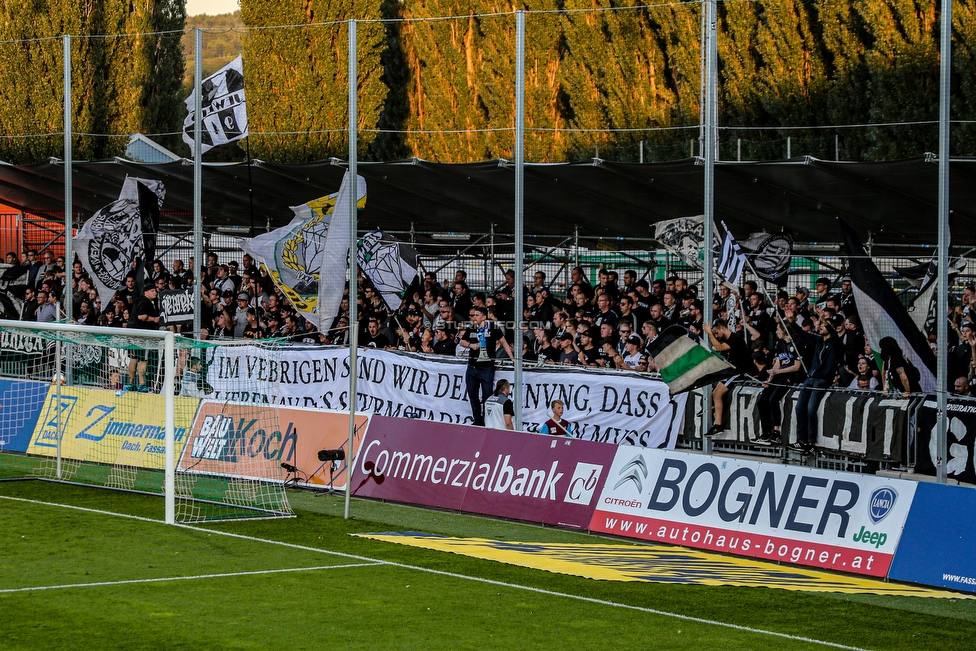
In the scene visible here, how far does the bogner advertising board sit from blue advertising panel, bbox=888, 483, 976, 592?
13cm

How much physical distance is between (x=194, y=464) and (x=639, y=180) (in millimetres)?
8488

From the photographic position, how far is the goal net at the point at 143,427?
1650 centimetres

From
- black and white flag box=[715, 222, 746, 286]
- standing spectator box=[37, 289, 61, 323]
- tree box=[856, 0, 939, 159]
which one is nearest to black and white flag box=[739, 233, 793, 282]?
black and white flag box=[715, 222, 746, 286]

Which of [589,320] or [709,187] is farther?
[589,320]

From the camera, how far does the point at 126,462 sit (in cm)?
1797

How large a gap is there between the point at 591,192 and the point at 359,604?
1324cm

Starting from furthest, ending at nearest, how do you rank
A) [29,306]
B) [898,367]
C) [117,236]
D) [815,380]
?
[29,306] < [117,236] < [815,380] < [898,367]

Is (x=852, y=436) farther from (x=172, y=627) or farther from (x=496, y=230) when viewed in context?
(x=496, y=230)

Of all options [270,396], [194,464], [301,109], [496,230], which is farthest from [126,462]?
[301,109]

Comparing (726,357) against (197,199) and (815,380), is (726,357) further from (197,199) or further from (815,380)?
(197,199)

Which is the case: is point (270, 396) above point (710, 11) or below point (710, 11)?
below

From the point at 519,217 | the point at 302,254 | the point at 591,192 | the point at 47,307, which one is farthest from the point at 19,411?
the point at 591,192

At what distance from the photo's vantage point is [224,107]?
66.9 ft

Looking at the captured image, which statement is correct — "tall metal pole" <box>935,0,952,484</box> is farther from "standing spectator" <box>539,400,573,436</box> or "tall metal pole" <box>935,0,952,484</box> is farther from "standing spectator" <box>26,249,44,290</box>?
"standing spectator" <box>26,249,44,290</box>
